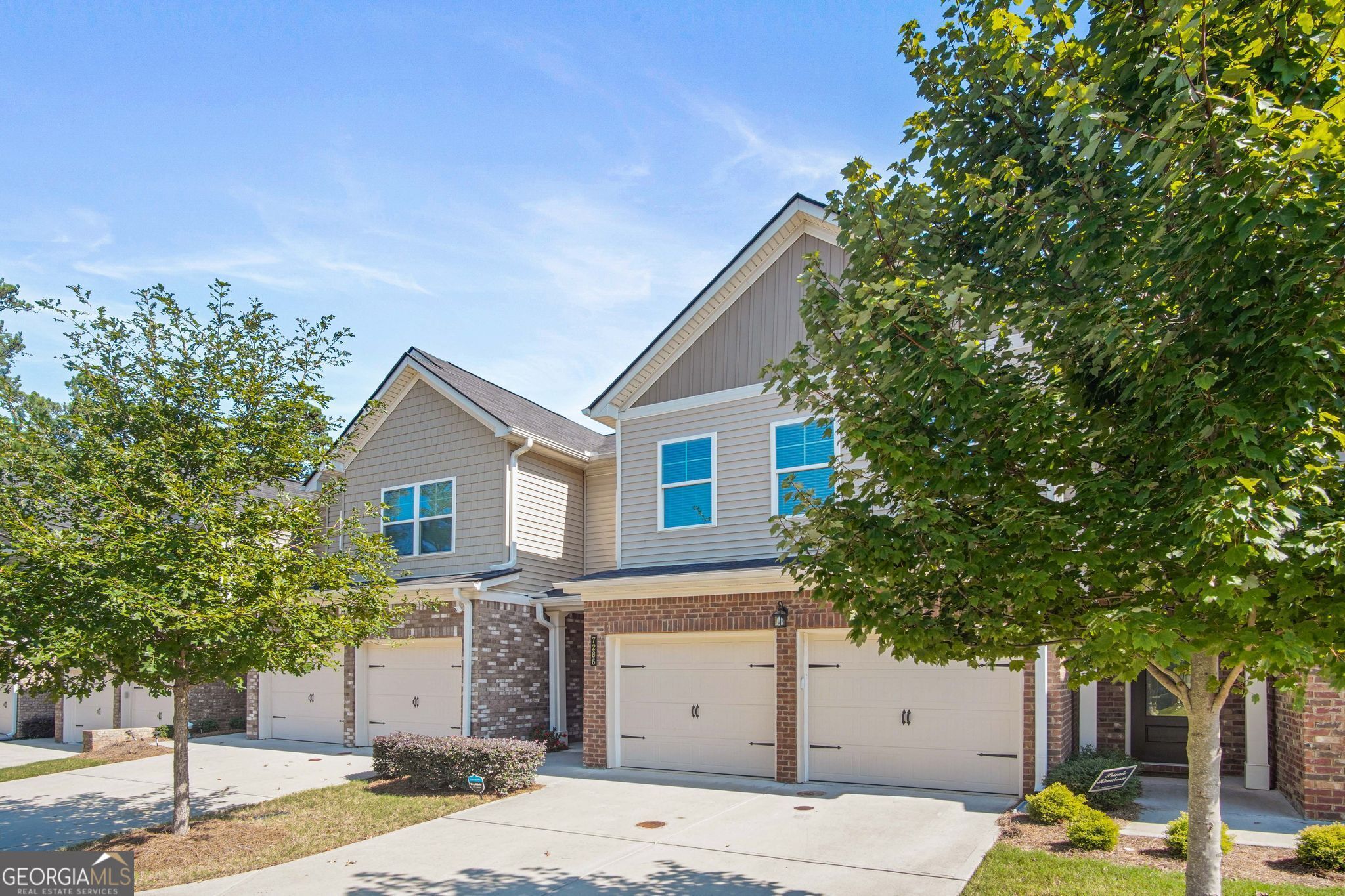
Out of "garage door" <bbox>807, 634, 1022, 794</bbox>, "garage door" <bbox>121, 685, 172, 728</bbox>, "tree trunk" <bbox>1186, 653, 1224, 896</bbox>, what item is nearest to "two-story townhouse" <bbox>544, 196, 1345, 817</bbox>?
"garage door" <bbox>807, 634, 1022, 794</bbox>

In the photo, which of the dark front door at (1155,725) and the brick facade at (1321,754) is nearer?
the brick facade at (1321,754)

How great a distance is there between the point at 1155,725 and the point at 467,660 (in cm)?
1134

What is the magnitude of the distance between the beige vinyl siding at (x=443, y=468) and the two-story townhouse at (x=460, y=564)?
3 cm

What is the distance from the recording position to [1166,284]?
483 cm

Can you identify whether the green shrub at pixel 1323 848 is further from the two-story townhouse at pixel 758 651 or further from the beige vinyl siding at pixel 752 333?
the beige vinyl siding at pixel 752 333

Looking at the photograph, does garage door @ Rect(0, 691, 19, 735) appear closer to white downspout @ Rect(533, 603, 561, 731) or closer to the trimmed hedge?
Answer: white downspout @ Rect(533, 603, 561, 731)

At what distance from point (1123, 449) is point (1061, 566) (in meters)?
0.83

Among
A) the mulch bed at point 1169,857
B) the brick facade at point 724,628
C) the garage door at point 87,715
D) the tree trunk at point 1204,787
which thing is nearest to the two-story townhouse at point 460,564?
the brick facade at point 724,628

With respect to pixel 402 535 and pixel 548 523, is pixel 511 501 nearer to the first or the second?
pixel 548 523

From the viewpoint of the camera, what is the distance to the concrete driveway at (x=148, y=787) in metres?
11.0

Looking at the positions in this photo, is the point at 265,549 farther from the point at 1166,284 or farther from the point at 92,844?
the point at 1166,284

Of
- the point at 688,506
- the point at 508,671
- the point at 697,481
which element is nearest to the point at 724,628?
the point at 688,506

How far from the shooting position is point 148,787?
1362 cm

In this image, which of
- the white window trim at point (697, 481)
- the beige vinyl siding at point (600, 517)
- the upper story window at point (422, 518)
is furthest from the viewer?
the beige vinyl siding at point (600, 517)
